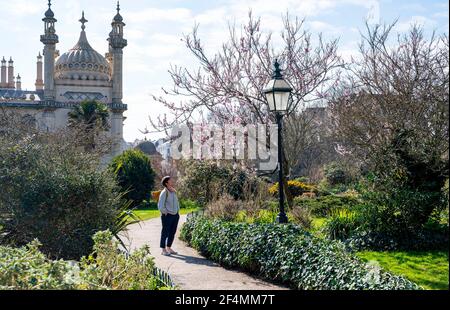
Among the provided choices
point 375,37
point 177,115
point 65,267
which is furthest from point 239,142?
point 65,267

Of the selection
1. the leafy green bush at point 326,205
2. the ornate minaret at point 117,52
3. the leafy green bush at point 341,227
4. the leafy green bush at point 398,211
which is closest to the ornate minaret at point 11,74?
the ornate minaret at point 117,52

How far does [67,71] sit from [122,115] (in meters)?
7.00

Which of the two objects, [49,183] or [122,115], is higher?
[122,115]

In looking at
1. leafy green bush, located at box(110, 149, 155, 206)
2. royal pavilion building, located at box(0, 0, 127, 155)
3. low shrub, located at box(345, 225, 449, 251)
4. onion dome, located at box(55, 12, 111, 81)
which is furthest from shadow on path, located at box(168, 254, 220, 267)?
onion dome, located at box(55, 12, 111, 81)

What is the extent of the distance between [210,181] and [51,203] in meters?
10.8

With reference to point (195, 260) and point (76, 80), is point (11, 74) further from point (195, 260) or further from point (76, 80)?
point (195, 260)

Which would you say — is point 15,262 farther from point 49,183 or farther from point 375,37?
point 375,37

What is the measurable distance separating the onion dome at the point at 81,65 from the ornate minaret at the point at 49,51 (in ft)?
3.68

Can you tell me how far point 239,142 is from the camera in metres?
16.4

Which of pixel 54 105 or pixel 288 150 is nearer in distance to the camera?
pixel 288 150

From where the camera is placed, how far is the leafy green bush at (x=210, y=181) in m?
16.8

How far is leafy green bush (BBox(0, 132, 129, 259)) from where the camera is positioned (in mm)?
8344

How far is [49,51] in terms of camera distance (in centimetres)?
5109

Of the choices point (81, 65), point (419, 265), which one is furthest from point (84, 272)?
point (81, 65)
